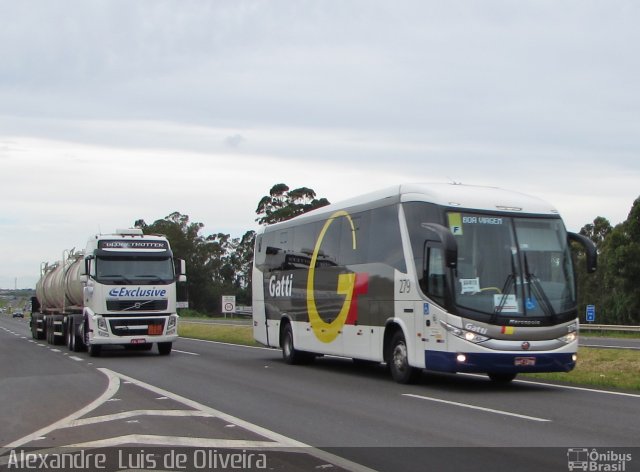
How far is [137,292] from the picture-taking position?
2541cm

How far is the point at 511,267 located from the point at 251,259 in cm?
8988

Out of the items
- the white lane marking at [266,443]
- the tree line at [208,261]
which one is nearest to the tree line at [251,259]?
the tree line at [208,261]

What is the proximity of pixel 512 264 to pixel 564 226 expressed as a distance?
154cm

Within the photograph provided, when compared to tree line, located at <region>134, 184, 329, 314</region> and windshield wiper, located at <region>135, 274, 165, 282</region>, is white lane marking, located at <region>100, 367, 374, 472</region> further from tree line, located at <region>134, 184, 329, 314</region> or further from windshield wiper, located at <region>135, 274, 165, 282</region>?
tree line, located at <region>134, 184, 329, 314</region>

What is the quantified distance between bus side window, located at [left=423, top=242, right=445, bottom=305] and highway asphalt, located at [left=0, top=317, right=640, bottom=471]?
1648 millimetres

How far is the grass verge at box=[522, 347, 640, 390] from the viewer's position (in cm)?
1666

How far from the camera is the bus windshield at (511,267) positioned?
48.1 feet

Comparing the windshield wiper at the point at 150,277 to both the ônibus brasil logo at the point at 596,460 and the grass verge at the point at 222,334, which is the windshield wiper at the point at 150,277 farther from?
the ônibus brasil logo at the point at 596,460

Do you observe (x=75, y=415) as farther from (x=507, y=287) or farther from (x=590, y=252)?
(x=590, y=252)

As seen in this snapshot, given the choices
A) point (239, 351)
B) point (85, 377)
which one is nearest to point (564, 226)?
point (85, 377)

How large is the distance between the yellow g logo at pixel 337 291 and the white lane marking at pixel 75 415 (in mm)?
4805

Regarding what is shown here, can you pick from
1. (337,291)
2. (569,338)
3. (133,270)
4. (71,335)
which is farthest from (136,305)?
(569,338)

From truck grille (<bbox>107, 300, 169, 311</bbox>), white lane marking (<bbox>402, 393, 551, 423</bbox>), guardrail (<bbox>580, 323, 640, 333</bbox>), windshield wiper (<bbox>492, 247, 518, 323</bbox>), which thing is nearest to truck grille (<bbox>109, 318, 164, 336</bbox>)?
truck grille (<bbox>107, 300, 169, 311</bbox>)

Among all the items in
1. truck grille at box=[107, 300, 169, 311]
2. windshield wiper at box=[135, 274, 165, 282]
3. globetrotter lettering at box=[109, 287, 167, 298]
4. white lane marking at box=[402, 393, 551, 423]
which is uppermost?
windshield wiper at box=[135, 274, 165, 282]
